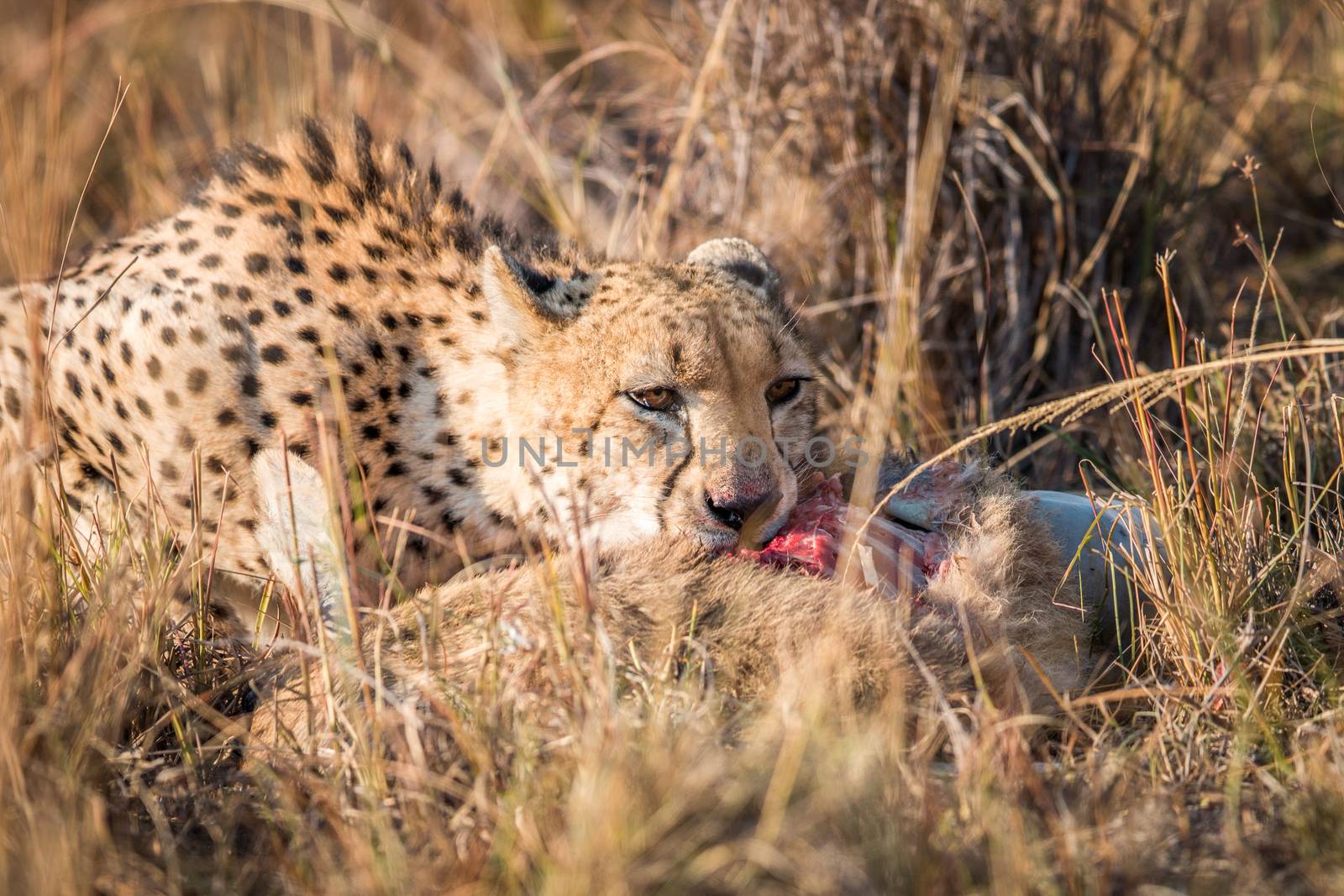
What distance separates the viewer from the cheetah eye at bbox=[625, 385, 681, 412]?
8.77 feet

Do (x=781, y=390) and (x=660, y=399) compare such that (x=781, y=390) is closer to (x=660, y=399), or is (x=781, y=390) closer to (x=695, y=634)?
(x=660, y=399)

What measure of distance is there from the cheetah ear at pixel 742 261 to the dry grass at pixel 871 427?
38cm

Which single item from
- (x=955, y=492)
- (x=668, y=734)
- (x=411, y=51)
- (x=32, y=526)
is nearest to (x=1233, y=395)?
(x=955, y=492)

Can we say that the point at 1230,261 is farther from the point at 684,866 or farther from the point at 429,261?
the point at 684,866

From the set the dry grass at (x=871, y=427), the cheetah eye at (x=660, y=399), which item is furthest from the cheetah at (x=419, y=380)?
the dry grass at (x=871, y=427)

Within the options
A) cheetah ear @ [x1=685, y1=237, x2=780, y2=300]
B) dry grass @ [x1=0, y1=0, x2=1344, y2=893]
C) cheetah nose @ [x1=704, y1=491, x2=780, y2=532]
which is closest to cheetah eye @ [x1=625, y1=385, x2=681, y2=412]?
cheetah nose @ [x1=704, y1=491, x2=780, y2=532]

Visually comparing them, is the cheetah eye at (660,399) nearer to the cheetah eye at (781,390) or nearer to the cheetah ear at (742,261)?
the cheetah eye at (781,390)

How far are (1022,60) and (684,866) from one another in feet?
10.6

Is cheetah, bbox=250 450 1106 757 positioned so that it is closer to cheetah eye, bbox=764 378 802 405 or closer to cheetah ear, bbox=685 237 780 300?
cheetah eye, bbox=764 378 802 405

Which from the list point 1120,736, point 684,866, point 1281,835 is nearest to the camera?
point 684,866

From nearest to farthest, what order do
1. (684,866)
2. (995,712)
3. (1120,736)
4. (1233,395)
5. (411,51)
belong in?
(684,866), (995,712), (1120,736), (1233,395), (411,51)

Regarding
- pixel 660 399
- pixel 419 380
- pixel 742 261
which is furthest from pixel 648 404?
pixel 742 261

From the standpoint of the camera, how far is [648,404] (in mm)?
2680

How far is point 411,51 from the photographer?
20.3ft
